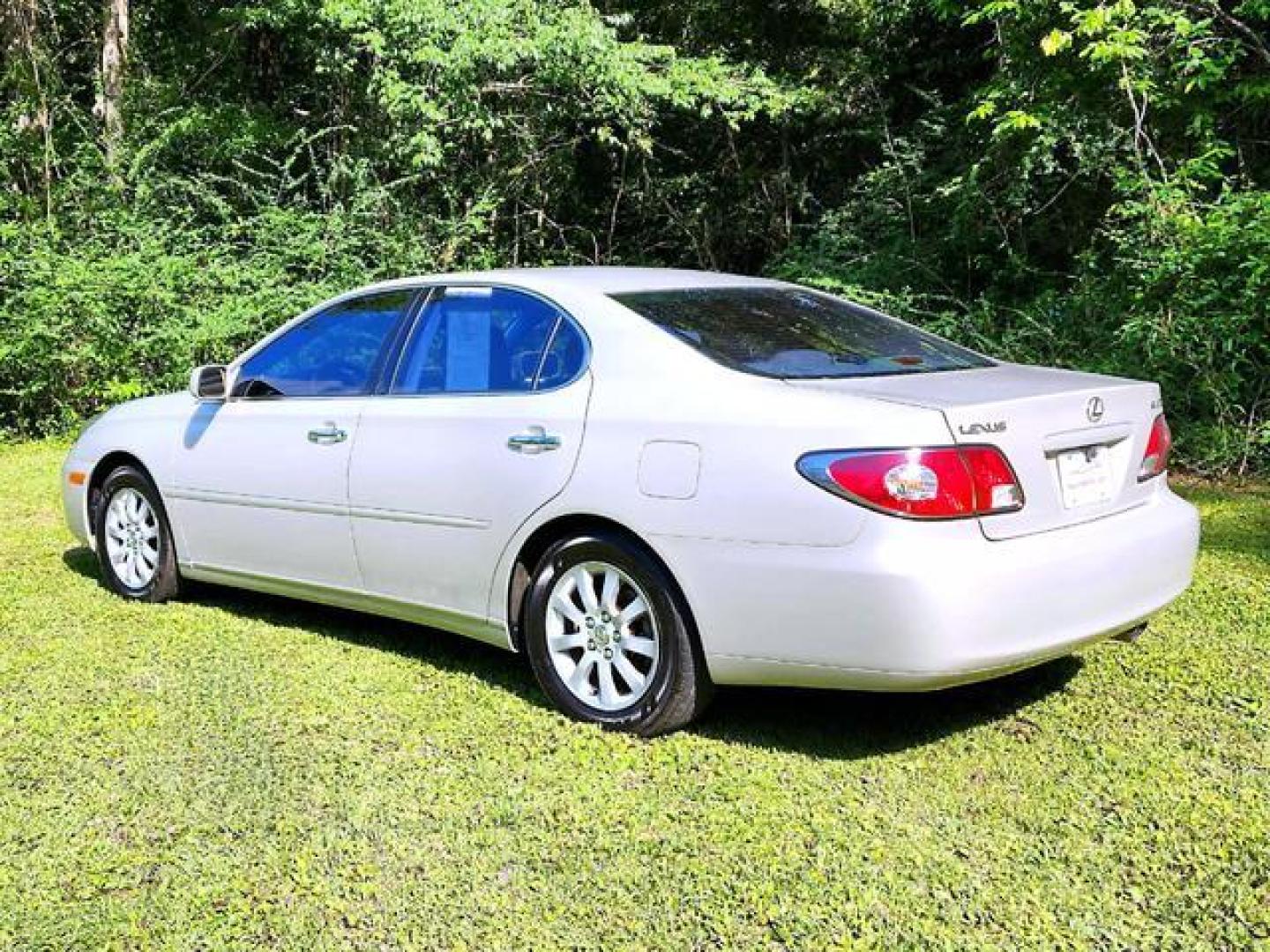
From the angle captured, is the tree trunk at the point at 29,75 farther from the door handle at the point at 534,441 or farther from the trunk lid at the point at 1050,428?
the trunk lid at the point at 1050,428

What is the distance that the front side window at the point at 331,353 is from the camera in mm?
5051

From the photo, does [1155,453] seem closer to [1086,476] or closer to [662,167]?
[1086,476]

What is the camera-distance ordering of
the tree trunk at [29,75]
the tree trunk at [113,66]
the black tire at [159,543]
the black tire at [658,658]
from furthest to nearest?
the tree trunk at [113,66] → the tree trunk at [29,75] → the black tire at [159,543] → the black tire at [658,658]

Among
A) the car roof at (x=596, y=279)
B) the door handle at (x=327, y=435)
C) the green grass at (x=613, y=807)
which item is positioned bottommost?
the green grass at (x=613, y=807)

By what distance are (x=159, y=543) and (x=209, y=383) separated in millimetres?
831

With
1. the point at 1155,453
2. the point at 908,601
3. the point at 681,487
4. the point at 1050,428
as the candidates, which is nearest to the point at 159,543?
the point at 681,487

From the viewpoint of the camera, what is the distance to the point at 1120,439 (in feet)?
12.9

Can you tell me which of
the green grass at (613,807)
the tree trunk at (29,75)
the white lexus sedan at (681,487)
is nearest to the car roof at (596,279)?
the white lexus sedan at (681,487)

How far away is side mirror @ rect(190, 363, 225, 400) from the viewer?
5520mm

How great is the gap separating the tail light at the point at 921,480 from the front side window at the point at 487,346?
1.16 meters

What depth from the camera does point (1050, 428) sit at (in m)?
3.68

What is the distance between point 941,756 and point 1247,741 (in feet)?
3.10

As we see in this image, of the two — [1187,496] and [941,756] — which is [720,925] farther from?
[1187,496]

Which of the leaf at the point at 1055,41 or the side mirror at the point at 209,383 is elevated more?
A: the leaf at the point at 1055,41
